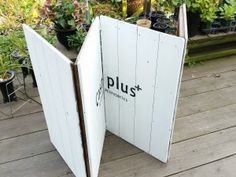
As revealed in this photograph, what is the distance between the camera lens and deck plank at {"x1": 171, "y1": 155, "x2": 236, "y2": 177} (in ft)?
4.78

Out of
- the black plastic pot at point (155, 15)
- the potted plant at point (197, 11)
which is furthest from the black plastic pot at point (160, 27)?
the potted plant at point (197, 11)

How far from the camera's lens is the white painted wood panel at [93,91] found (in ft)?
3.47

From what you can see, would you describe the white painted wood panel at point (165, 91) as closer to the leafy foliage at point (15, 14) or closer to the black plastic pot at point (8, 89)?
the black plastic pot at point (8, 89)

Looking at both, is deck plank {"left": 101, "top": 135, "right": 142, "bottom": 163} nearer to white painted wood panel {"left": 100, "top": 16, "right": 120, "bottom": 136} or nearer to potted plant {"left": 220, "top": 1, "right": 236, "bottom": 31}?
white painted wood panel {"left": 100, "top": 16, "right": 120, "bottom": 136}

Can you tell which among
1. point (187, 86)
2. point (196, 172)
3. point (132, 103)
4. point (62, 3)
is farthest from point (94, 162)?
point (187, 86)

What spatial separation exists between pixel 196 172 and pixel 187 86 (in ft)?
2.46

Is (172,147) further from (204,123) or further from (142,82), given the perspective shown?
(142,82)

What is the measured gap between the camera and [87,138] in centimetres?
118

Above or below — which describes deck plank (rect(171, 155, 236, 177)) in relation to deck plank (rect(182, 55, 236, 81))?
below

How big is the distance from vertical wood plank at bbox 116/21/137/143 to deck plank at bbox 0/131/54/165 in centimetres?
43

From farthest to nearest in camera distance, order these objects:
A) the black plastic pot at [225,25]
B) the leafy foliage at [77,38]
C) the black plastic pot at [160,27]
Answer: the black plastic pot at [225,25], the black plastic pot at [160,27], the leafy foliage at [77,38]

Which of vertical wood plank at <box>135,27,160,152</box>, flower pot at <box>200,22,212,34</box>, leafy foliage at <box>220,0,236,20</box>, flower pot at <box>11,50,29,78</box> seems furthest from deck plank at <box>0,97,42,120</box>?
leafy foliage at <box>220,0,236,20</box>

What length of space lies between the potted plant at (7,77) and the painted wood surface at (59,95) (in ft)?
1.71

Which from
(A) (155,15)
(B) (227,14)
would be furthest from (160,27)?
(B) (227,14)
